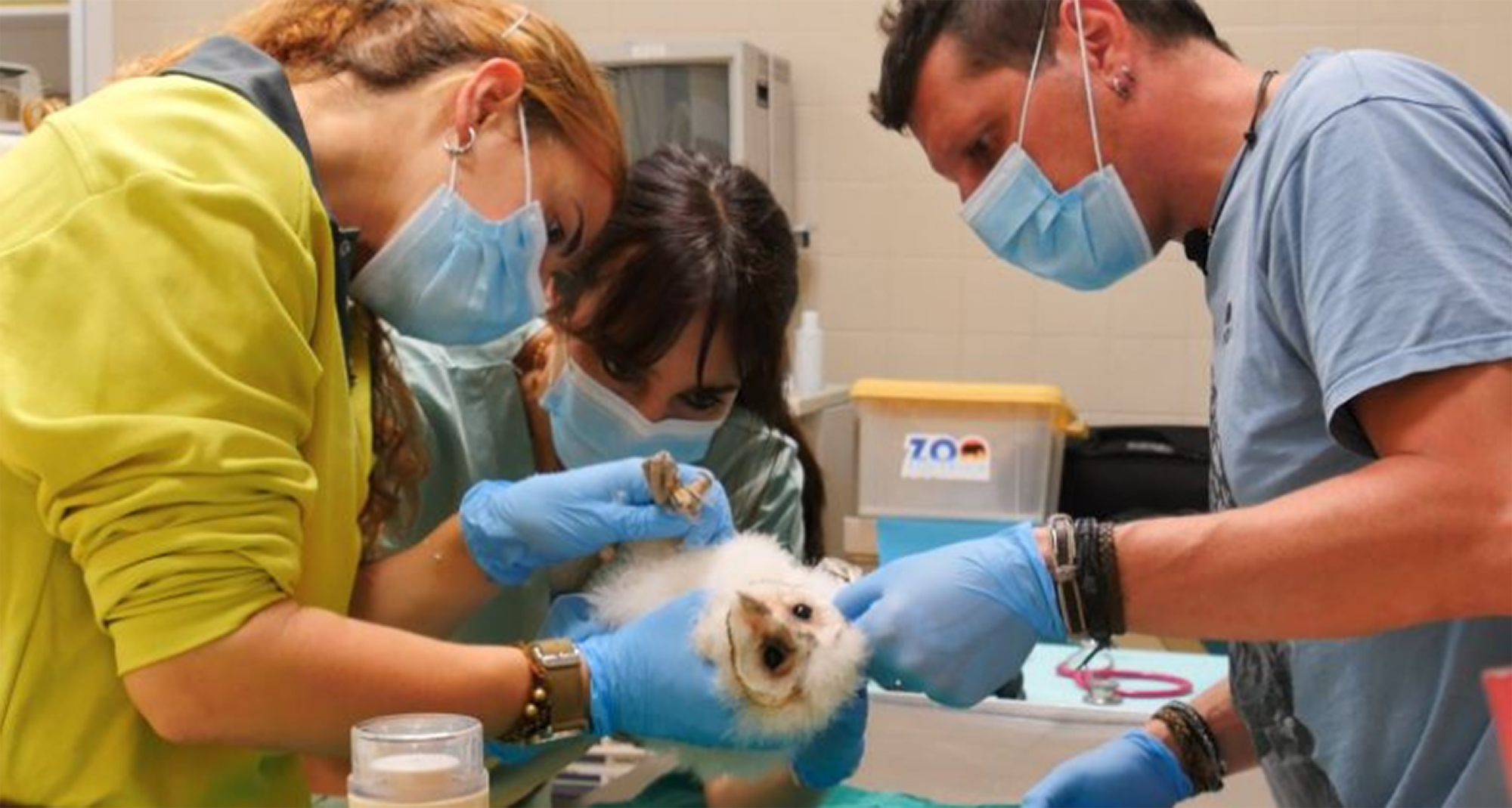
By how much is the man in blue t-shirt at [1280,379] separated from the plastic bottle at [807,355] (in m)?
2.34

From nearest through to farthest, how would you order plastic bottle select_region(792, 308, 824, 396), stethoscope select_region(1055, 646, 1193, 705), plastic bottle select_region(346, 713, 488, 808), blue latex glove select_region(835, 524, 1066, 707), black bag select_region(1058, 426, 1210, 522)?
1. plastic bottle select_region(346, 713, 488, 808)
2. blue latex glove select_region(835, 524, 1066, 707)
3. stethoscope select_region(1055, 646, 1193, 705)
4. black bag select_region(1058, 426, 1210, 522)
5. plastic bottle select_region(792, 308, 824, 396)

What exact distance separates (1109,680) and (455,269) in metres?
1.38

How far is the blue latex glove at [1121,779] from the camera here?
1.62 metres

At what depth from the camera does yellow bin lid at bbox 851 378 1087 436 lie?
3.51 meters

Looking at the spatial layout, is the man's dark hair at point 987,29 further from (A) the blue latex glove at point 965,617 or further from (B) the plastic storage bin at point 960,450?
(B) the plastic storage bin at point 960,450

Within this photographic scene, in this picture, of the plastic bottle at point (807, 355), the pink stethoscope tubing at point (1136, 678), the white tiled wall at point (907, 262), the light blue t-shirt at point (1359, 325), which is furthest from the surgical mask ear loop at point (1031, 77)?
the white tiled wall at point (907, 262)

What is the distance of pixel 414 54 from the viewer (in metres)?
1.49

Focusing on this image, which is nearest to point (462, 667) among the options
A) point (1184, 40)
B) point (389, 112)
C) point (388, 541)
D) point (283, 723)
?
point (283, 723)

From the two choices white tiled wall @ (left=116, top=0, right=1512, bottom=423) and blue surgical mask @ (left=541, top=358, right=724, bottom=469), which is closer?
blue surgical mask @ (left=541, top=358, right=724, bottom=469)

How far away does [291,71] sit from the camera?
57.8 inches

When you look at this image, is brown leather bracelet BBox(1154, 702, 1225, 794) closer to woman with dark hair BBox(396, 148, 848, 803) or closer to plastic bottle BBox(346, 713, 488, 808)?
woman with dark hair BBox(396, 148, 848, 803)

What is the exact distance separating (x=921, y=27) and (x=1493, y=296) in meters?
0.69

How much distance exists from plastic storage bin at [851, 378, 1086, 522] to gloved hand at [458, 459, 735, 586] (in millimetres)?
1881

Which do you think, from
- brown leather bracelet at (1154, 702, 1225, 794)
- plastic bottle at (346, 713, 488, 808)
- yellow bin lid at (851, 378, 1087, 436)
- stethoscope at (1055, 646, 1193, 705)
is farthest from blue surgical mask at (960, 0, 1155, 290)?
yellow bin lid at (851, 378, 1087, 436)
